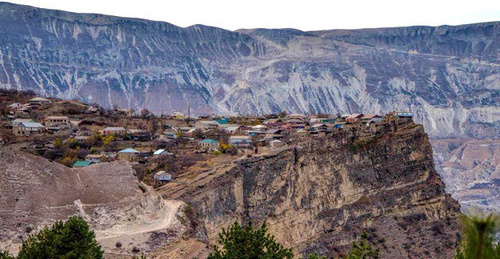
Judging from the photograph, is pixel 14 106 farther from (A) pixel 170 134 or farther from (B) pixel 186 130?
(B) pixel 186 130

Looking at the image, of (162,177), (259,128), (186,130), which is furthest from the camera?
(186,130)

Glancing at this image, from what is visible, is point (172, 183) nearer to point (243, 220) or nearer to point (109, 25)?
point (243, 220)

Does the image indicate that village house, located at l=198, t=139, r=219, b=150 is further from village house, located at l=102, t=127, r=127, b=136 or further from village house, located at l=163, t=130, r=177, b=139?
village house, located at l=102, t=127, r=127, b=136

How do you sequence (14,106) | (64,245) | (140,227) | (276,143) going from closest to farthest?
1. (64,245)
2. (140,227)
3. (276,143)
4. (14,106)

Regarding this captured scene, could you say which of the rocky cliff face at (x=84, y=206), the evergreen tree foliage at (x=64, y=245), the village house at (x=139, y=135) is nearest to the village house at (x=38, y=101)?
the village house at (x=139, y=135)

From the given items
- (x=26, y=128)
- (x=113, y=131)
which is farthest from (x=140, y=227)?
(x=113, y=131)

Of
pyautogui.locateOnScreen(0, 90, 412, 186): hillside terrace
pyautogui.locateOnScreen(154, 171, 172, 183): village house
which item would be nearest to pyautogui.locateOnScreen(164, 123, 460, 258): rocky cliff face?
pyautogui.locateOnScreen(154, 171, 172, 183): village house
